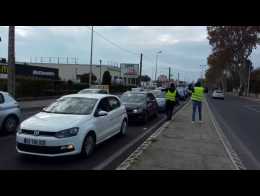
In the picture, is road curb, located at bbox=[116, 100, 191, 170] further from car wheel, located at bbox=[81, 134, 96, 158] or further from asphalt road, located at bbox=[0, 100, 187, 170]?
car wheel, located at bbox=[81, 134, 96, 158]

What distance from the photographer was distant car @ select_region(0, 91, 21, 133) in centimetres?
914

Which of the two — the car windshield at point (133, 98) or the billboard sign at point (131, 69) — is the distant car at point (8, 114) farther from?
the billboard sign at point (131, 69)

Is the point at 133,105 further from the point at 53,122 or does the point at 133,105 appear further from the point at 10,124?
the point at 53,122

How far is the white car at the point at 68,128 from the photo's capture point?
6.12 meters

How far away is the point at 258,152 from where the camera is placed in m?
7.95

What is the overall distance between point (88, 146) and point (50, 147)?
1063 mm

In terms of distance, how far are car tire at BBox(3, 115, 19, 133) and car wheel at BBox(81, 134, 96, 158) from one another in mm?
3790

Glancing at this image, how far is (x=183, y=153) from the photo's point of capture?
7.36 meters

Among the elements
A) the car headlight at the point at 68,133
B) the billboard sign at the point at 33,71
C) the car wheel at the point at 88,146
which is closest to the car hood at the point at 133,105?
the car wheel at the point at 88,146

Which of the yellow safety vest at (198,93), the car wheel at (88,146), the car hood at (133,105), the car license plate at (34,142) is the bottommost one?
the car wheel at (88,146)

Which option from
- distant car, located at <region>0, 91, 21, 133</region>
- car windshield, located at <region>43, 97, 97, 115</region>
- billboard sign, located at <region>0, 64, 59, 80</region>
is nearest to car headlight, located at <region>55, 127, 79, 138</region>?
car windshield, located at <region>43, 97, 97, 115</region>

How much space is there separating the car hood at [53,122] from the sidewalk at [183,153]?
59.0 inches
